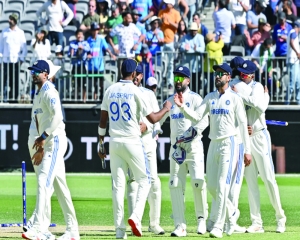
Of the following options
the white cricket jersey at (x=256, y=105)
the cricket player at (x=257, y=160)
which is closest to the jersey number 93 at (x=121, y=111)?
the white cricket jersey at (x=256, y=105)

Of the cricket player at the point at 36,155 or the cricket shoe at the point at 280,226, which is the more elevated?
the cricket player at the point at 36,155

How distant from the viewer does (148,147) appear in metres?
13.6

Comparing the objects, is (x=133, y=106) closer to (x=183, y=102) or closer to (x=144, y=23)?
(x=183, y=102)

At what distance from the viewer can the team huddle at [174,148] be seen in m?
11.8

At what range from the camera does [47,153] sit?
1178cm

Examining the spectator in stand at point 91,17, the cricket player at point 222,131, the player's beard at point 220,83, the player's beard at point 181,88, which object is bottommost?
the cricket player at point 222,131

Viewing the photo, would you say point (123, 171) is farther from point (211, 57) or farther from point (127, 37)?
point (127, 37)

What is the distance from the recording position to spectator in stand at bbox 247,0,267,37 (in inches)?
997

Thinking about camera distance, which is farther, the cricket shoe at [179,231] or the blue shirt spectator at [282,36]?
the blue shirt spectator at [282,36]

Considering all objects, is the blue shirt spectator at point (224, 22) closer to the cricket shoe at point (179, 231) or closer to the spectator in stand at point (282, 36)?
the spectator in stand at point (282, 36)

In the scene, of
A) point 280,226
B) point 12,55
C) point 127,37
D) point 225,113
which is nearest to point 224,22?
point 127,37

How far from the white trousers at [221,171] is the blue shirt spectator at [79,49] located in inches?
458

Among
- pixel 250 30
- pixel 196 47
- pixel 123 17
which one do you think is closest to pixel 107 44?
pixel 123 17

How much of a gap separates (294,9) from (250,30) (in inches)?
54.3
